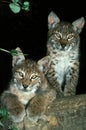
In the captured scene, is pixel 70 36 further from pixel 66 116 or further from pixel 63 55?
pixel 66 116

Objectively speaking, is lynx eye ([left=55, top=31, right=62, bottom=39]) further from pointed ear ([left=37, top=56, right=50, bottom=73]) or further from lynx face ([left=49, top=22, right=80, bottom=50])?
pointed ear ([left=37, top=56, right=50, bottom=73])

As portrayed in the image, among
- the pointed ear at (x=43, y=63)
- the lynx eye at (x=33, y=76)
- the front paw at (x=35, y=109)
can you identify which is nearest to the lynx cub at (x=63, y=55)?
the pointed ear at (x=43, y=63)

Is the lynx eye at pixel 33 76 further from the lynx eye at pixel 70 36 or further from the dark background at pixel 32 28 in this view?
the dark background at pixel 32 28

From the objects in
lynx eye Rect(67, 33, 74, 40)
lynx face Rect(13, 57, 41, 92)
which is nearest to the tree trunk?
lynx face Rect(13, 57, 41, 92)

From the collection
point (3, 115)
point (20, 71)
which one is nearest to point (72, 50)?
point (20, 71)

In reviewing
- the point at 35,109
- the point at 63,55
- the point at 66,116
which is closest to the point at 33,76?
the point at 35,109
